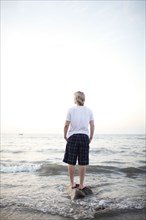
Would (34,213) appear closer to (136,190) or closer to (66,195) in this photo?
(66,195)

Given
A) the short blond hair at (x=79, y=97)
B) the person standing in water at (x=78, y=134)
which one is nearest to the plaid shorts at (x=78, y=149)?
the person standing in water at (x=78, y=134)

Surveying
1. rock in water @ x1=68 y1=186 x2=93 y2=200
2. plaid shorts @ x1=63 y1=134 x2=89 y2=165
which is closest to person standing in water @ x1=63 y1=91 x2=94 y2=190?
plaid shorts @ x1=63 y1=134 x2=89 y2=165

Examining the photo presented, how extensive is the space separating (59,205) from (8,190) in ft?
5.93

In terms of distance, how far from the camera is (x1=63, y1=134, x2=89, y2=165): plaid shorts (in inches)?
183

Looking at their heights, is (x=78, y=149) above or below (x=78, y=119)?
below

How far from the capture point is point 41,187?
19.0 feet

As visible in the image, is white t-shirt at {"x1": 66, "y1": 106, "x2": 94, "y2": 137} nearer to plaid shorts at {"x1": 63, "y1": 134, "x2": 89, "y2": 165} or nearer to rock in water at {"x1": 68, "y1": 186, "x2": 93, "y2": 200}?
plaid shorts at {"x1": 63, "y1": 134, "x2": 89, "y2": 165}

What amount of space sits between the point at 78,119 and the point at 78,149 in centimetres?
65

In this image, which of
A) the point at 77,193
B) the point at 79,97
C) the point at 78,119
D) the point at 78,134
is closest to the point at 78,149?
the point at 78,134

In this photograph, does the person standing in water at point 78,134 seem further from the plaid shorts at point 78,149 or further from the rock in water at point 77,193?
the rock in water at point 77,193

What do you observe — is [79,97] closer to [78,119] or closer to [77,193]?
[78,119]

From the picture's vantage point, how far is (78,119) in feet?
15.4

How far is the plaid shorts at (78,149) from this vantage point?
466 centimetres

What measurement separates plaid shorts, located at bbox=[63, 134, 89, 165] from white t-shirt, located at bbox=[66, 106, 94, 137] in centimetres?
11
